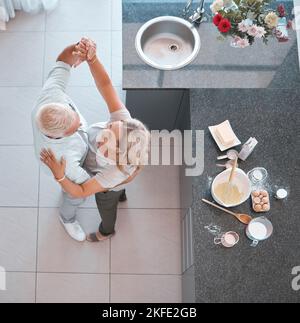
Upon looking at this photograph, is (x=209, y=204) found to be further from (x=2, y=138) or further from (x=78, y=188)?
(x=2, y=138)

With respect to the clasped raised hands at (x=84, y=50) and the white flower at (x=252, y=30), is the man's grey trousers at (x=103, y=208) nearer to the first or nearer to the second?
the clasped raised hands at (x=84, y=50)

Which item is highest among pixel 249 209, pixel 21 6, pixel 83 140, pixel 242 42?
pixel 21 6

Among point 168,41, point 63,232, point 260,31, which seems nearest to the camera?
point 260,31

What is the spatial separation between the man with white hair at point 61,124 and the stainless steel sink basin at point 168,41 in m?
0.53

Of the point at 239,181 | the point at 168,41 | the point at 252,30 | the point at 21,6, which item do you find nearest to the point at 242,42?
the point at 252,30

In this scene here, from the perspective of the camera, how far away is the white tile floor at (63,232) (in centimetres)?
260

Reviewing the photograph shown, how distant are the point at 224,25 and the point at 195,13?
0.92 feet

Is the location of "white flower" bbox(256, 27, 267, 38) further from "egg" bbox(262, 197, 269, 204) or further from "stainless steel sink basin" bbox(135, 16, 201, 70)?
"egg" bbox(262, 197, 269, 204)

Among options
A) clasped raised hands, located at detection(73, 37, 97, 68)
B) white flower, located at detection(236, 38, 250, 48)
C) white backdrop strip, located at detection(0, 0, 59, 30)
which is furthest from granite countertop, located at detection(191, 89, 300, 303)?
white backdrop strip, located at detection(0, 0, 59, 30)

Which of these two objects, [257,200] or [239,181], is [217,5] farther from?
[257,200]

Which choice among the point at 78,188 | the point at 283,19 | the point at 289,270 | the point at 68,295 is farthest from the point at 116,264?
the point at 283,19

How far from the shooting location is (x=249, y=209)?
6.84 ft

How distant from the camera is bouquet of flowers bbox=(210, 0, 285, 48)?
7.06 ft

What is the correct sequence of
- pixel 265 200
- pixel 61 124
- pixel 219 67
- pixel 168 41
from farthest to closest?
pixel 168 41 → pixel 219 67 → pixel 265 200 → pixel 61 124
